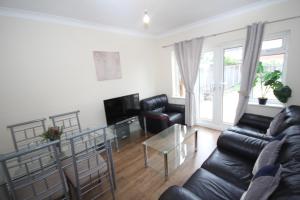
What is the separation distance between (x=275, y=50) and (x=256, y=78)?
1.84ft

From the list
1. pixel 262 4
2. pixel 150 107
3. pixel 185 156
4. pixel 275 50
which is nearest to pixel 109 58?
pixel 150 107

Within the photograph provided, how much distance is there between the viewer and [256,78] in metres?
2.82

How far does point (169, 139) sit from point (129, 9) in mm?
2354

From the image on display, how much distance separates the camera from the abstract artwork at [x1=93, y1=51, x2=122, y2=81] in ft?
9.91

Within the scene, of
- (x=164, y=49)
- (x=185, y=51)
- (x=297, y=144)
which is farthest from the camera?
(x=164, y=49)

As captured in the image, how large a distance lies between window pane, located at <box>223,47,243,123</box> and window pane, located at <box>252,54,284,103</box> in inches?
13.7

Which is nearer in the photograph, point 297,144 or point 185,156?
point 297,144

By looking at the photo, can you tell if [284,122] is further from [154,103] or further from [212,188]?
[154,103]

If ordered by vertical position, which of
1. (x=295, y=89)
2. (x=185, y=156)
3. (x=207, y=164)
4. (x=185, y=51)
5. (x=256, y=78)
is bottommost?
(x=185, y=156)

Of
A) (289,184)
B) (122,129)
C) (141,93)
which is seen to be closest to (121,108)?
(122,129)

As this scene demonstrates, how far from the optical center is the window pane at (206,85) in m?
3.48

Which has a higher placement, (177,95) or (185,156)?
(177,95)

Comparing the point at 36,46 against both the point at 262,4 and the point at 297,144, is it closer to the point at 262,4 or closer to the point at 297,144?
the point at 297,144

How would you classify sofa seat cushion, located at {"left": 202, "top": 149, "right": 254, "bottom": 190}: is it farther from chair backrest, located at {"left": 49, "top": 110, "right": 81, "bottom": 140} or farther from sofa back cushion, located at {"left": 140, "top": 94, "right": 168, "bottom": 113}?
chair backrest, located at {"left": 49, "top": 110, "right": 81, "bottom": 140}
